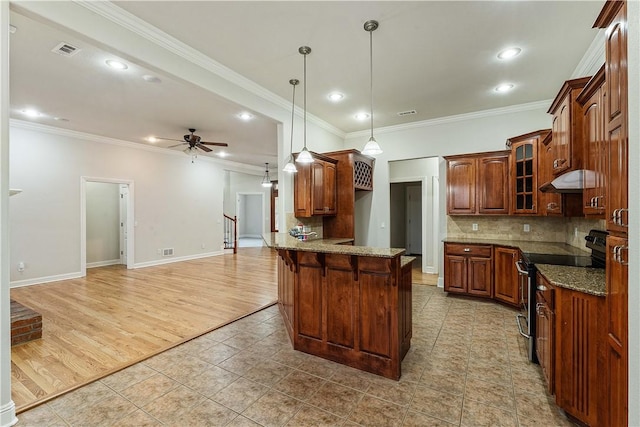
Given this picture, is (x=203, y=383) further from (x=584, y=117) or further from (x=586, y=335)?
(x=584, y=117)

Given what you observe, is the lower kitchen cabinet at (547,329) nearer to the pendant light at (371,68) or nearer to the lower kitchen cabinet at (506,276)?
the lower kitchen cabinet at (506,276)

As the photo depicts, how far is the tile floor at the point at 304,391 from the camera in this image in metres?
1.97

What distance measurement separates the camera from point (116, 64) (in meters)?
3.29

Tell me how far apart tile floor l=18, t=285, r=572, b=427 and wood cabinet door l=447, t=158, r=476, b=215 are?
220 cm

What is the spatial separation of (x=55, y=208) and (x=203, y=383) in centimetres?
571

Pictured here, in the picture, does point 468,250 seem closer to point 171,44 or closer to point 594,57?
point 594,57

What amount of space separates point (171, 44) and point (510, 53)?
3.53 m

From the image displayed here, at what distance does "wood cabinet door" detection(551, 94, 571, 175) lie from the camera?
2.55 metres

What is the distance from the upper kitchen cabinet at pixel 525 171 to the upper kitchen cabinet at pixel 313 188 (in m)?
2.78

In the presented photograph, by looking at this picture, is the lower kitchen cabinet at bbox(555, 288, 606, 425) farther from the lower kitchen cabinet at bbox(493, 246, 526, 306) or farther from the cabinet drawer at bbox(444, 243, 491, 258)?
the cabinet drawer at bbox(444, 243, 491, 258)

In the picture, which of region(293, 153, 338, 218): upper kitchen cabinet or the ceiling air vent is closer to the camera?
the ceiling air vent

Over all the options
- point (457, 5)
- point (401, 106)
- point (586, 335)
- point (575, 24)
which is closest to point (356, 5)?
point (457, 5)

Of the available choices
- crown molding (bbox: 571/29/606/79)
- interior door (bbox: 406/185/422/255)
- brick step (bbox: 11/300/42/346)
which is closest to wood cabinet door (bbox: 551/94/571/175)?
crown molding (bbox: 571/29/606/79)

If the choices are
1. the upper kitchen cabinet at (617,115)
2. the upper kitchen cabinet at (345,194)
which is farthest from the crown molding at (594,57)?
the upper kitchen cabinet at (345,194)
